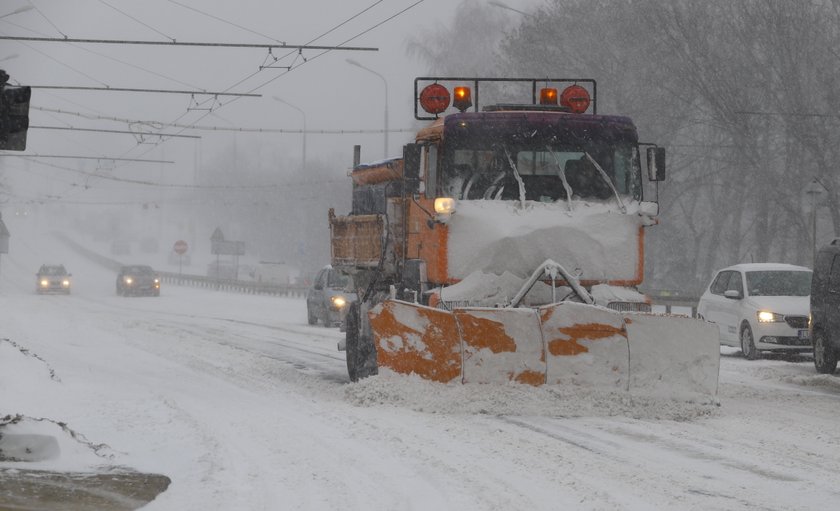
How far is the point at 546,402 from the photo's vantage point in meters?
10.4

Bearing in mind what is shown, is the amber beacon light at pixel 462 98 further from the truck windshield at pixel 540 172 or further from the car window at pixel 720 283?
the car window at pixel 720 283

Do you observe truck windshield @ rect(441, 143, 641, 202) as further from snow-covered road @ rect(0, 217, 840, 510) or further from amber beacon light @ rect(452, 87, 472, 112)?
snow-covered road @ rect(0, 217, 840, 510)

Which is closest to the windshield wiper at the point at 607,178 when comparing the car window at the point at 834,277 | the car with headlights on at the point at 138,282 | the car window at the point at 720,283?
the car window at the point at 834,277

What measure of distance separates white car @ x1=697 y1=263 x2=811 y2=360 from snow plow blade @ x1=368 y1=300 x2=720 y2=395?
24.6ft

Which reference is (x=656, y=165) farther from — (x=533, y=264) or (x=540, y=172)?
(x=533, y=264)

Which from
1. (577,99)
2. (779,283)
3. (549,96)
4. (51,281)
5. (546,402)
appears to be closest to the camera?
(546,402)

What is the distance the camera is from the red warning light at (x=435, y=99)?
12.5 m

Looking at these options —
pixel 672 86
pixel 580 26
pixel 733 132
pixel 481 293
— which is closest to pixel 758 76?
pixel 733 132

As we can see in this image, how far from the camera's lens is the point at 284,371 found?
49.9 ft

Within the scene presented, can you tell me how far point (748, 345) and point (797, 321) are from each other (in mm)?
965

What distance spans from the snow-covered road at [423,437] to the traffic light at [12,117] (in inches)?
83.8

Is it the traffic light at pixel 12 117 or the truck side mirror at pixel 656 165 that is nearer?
the traffic light at pixel 12 117

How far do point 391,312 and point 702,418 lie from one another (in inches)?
122

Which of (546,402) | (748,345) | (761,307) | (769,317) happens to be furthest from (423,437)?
(748,345)
